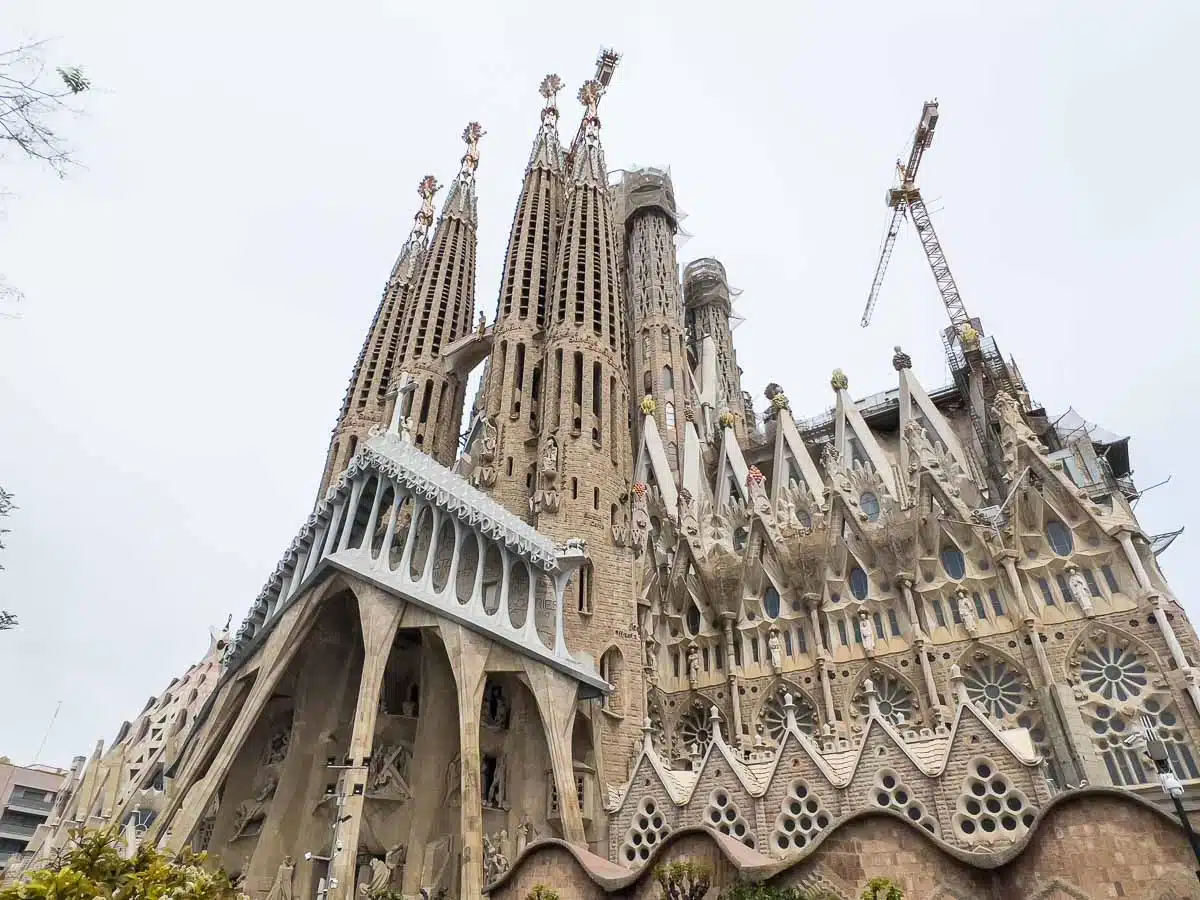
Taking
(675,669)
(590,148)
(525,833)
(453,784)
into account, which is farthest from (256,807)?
(590,148)

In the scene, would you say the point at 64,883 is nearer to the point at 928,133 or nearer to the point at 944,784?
the point at 944,784

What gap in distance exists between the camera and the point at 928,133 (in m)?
44.3

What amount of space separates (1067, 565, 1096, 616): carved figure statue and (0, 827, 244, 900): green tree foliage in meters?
18.0

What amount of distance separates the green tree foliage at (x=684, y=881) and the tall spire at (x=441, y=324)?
21351 millimetres

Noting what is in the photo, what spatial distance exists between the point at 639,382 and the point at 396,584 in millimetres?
18342

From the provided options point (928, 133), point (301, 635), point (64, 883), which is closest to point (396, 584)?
point (301, 635)

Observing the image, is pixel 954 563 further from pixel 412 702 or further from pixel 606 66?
pixel 606 66

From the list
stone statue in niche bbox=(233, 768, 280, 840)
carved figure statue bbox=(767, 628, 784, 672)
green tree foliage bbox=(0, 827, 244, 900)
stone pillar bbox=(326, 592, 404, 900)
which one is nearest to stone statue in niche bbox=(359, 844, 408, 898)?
stone pillar bbox=(326, 592, 404, 900)

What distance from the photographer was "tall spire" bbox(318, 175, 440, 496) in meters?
28.0

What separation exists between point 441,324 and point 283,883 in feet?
73.1

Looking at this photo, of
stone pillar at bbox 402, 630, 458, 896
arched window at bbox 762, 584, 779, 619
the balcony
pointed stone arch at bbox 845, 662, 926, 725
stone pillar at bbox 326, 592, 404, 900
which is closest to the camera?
stone pillar at bbox 326, 592, 404, 900

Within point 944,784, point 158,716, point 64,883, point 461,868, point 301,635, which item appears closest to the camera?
point 64,883

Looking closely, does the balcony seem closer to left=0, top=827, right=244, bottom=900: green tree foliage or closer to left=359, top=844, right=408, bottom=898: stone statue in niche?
left=359, top=844, right=408, bottom=898: stone statue in niche

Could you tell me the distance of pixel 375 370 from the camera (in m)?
30.4
